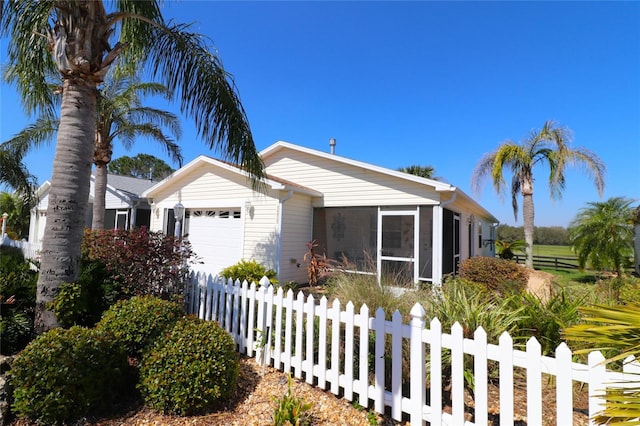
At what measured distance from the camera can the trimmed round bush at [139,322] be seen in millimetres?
3562

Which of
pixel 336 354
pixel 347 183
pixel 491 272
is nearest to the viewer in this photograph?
pixel 336 354

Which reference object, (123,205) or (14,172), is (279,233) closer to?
(123,205)

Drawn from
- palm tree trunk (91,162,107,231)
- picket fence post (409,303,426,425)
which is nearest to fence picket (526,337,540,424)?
picket fence post (409,303,426,425)

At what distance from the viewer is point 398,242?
380 inches

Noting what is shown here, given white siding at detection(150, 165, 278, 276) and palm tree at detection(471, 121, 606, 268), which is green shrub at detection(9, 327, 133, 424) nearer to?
white siding at detection(150, 165, 278, 276)

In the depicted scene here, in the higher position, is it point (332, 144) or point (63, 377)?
point (332, 144)

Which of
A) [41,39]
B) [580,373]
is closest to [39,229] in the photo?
[41,39]

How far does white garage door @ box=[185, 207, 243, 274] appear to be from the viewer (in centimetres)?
1078

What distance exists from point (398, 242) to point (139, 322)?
7694 millimetres

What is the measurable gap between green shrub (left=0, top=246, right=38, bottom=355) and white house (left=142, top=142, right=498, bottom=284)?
489 centimetres

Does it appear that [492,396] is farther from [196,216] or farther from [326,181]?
[196,216]

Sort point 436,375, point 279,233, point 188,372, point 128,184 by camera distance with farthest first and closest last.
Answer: point 128,184, point 279,233, point 188,372, point 436,375

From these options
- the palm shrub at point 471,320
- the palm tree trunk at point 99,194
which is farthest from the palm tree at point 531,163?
the palm tree trunk at point 99,194

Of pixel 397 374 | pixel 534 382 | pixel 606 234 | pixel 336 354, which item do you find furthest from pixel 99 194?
pixel 606 234
